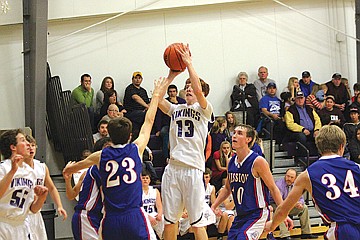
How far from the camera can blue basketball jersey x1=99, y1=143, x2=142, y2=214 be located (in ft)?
19.4

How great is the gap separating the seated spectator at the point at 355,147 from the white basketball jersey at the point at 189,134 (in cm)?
608

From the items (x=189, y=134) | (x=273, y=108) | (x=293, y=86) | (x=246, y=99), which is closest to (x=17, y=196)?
(x=189, y=134)

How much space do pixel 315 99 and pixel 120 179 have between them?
9.87 metres

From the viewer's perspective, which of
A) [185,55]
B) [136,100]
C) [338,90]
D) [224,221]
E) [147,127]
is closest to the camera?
[147,127]

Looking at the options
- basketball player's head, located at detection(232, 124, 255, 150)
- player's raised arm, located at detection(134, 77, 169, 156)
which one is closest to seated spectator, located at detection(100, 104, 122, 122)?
basketball player's head, located at detection(232, 124, 255, 150)

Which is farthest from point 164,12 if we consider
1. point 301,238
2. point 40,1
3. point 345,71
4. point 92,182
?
point 92,182

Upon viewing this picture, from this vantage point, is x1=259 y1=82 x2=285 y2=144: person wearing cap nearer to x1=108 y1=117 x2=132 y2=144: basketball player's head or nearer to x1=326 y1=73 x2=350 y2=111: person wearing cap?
x1=326 y1=73 x2=350 y2=111: person wearing cap

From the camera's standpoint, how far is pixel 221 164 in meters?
12.8

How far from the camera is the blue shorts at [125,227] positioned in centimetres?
588

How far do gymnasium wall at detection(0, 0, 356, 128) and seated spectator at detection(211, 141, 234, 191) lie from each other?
320 cm

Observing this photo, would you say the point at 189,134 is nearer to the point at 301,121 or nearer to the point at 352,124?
the point at 352,124

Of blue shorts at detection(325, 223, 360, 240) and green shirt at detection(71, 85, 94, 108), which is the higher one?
green shirt at detection(71, 85, 94, 108)

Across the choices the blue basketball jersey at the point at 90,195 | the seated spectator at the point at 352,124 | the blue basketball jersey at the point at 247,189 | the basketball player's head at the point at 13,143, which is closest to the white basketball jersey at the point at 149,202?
the blue basketball jersey at the point at 90,195

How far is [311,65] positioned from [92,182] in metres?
10.6
